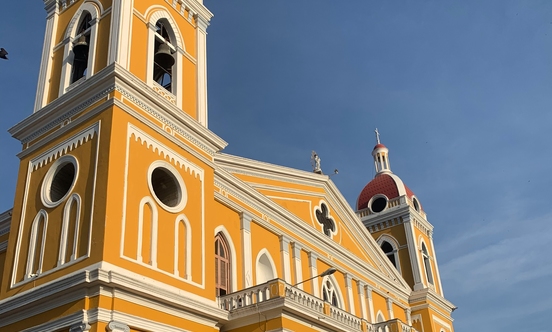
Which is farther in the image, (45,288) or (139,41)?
(139,41)

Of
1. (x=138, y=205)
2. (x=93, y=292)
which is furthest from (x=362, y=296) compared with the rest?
(x=93, y=292)

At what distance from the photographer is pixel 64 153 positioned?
1305 cm

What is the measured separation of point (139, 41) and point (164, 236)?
4974 millimetres

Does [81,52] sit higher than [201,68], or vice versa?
[201,68]

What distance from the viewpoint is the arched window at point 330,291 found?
19.7 metres

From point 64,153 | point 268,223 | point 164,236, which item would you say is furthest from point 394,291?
point 64,153

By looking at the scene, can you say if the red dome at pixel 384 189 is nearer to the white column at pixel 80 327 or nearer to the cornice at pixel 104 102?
the cornice at pixel 104 102

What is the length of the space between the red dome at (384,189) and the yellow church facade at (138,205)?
39.1ft

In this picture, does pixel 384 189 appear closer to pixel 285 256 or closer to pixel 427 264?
pixel 427 264

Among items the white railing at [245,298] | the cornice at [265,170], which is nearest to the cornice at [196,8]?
the cornice at [265,170]

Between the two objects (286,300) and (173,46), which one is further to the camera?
(173,46)

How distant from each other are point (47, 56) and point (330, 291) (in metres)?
11.9

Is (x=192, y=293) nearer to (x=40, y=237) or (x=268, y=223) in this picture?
(x=40, y=237)

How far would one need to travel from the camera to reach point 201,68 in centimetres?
1606
